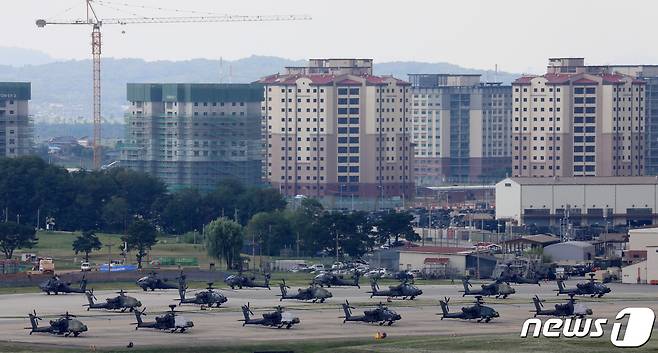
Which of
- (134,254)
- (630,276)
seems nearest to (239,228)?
(134,254)

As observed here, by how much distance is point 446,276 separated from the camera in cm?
17788

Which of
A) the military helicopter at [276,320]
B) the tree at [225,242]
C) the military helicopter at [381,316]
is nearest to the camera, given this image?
the military helicopter at [276,320]

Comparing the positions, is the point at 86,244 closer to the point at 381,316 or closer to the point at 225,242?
the point at 225,242

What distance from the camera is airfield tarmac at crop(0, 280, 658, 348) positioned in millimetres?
119750

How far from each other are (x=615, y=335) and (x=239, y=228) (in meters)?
82.4

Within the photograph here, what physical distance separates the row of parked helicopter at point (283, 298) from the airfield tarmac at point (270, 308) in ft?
1.87

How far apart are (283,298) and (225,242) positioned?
4387cm

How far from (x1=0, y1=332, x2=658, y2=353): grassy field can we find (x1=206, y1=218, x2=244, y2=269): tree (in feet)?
232

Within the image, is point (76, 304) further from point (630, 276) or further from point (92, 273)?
point (630, 276)

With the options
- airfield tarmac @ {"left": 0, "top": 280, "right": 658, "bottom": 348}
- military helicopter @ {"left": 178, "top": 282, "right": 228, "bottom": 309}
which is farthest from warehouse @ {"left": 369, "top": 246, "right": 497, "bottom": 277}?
military helicopter @ {"left": 178, "top": 282, "right": 228, "bottom": 309}

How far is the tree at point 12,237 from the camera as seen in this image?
185m

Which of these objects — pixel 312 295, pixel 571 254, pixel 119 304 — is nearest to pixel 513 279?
pixel 312 295

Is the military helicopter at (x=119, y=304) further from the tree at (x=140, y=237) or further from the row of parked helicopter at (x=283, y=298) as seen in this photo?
the tree at (x=140, y=237)

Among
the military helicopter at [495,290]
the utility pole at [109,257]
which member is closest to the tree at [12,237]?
the utility pole at [109,257]
